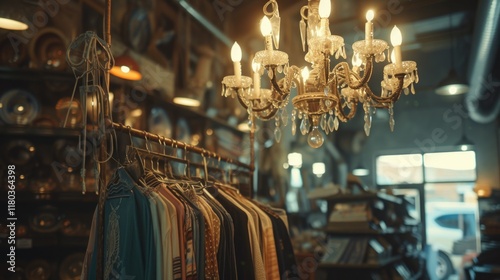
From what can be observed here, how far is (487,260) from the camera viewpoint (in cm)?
548

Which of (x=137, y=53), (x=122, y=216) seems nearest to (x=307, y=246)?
(x=137, y=53)

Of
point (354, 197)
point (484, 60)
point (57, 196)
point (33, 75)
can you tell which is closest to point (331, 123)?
point (57, 196)

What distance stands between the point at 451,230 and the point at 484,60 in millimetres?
5172

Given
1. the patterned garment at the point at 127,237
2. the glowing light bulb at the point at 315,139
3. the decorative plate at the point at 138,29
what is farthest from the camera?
the decorative plate at the point at 138,29

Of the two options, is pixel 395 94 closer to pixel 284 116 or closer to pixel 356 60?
pixel 356 60

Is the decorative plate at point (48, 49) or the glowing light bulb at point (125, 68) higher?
the decorative plate at point (48, 49)

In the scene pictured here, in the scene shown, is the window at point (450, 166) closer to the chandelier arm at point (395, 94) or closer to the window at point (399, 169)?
the window at point (399, 169)

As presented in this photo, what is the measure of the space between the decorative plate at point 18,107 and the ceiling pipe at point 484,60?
401cm

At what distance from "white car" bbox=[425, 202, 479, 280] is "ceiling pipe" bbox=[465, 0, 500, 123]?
7.23ft

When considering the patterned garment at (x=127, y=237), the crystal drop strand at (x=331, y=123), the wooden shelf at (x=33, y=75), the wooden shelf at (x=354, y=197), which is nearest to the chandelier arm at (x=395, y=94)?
the crystal drop strand at (x=331, y=123)

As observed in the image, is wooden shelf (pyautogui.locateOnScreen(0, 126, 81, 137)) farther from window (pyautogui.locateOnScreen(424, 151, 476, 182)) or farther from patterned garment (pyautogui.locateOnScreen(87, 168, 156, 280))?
window (pyautogui.locateOnScreen(424, 151, 476, 182))

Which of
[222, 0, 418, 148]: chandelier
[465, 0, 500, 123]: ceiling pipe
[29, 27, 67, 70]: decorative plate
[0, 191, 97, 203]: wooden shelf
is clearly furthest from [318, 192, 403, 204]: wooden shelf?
[29, 27, 67, 70]: decorative plate

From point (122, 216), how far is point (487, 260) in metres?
5.15

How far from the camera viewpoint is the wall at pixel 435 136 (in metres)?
9.30
